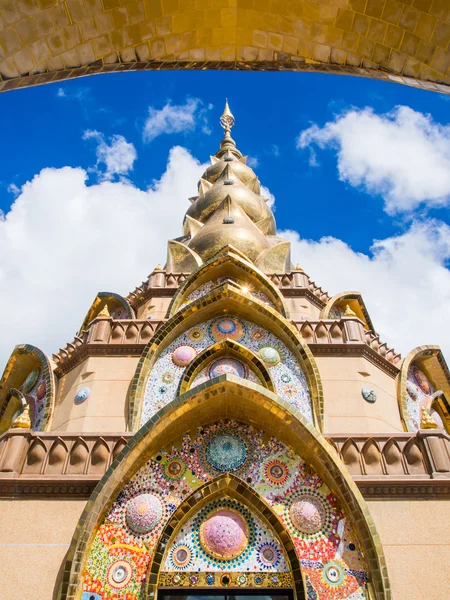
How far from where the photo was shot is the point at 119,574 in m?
6.46

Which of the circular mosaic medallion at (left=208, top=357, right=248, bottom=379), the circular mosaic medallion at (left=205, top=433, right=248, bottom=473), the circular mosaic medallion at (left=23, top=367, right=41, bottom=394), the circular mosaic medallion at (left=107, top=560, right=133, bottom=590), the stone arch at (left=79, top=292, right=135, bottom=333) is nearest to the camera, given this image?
the circular mosaic medallion at (left=107, top=560, right=133, bottom=590)

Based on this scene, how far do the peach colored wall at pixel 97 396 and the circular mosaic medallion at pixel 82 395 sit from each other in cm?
7

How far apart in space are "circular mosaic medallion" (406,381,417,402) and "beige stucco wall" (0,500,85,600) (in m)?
7.57

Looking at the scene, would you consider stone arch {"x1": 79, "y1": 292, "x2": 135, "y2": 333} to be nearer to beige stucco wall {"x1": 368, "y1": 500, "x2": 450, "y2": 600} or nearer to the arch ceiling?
beige stucco wall {"x1": 368, "y1": 500, "x2": 450, "y2": 600}

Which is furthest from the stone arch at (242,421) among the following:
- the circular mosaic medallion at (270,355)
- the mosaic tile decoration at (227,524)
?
the circular mosaic medallion at (270,355)

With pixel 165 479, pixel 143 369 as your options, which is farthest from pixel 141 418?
pixel 165 479

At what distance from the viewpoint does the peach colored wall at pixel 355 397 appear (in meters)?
9.27

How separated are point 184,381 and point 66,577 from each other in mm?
4112

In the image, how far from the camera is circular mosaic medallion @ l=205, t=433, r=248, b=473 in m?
7.47

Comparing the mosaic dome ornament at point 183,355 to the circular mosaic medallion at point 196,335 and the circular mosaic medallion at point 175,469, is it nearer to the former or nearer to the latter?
the circular mosaic medallion at point 196,335

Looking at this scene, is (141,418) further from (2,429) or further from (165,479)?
(2,429)

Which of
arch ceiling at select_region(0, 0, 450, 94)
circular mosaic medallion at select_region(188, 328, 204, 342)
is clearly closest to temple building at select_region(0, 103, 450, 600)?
circular mosaic medallion at select_region(188, 328, 204, 342)

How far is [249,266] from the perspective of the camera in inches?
471

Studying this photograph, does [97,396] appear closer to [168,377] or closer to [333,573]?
[168,377]
